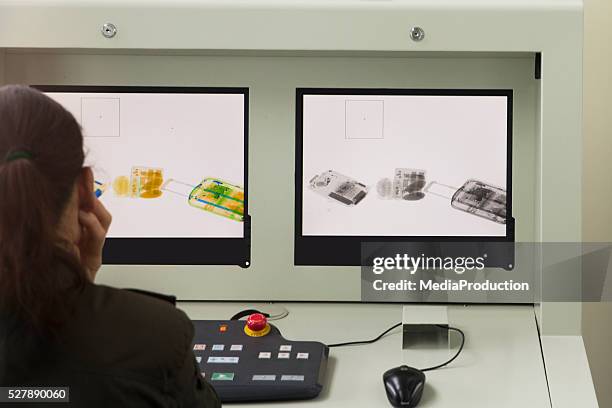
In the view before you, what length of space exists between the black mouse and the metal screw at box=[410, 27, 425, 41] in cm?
51

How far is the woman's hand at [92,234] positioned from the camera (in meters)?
0.81

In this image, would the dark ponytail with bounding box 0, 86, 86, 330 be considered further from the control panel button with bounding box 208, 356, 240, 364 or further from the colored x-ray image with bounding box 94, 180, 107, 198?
the colored x-ray image with bounding box 94, 180, 107, 198

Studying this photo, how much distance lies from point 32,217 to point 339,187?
2.73ft

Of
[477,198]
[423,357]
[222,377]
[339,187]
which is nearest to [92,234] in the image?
[222,377]

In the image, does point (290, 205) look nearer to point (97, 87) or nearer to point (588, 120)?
point (97, 87)

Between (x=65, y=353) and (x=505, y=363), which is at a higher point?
(x=65, y=353)

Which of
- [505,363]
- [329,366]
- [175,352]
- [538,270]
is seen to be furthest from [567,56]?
[175,352]

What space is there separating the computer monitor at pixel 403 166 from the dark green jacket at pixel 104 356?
772 millimetres

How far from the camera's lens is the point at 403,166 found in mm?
1448

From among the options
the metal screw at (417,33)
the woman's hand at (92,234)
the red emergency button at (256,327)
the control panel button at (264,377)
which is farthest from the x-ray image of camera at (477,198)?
the woman's hand at (92,234)

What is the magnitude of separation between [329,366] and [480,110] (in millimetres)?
560

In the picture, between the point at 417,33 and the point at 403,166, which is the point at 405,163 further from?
the point at 417,33

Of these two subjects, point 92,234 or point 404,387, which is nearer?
point 92,234

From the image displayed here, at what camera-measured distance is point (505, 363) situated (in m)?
1.17
